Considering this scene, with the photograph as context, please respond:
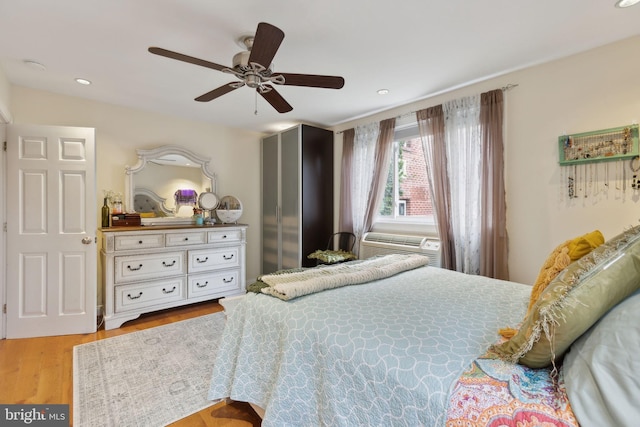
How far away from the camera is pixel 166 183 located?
12.5 ft

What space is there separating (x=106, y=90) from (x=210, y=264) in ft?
7.14

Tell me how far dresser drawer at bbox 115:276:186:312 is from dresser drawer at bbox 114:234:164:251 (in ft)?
1.32

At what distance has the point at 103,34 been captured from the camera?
2.07 m

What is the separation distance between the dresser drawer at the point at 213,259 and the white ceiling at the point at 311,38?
1849 millimetres

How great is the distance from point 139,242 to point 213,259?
2.79 feet

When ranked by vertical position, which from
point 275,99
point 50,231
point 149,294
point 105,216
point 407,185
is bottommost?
point 149,294

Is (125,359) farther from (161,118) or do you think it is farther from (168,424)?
(161,118)

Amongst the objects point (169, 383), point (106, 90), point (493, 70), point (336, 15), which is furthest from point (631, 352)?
point (106, 90)

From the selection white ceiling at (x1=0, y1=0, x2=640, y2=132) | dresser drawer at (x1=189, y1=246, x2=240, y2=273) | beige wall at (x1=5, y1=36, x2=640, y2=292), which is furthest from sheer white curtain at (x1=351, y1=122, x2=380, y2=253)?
dresser drawer at (x1=189, y1=246, x2=240, y2=273)

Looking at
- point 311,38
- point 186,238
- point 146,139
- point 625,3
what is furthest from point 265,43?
point 146,139

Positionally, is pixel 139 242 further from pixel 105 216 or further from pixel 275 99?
pixel 275 99

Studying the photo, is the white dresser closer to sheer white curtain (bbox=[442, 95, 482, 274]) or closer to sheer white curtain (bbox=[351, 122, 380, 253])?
sheer white curtain (bbox=[351, 122, 380, 253])

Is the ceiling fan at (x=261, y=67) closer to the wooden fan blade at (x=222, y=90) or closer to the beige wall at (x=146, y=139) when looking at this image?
the wooden fan blade at (x=222, y=90)

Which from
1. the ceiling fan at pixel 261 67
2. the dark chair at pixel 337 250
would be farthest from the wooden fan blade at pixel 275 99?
the dark chair at pixel 337 250
